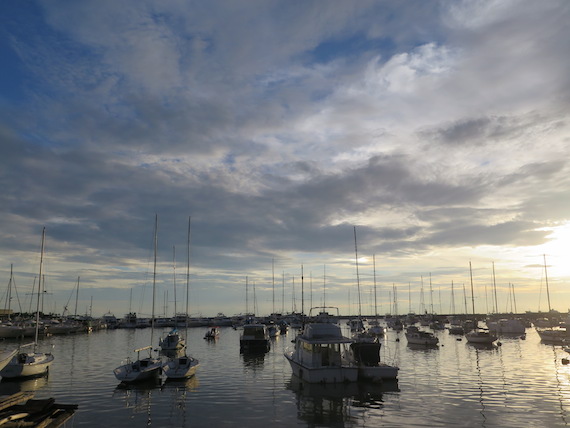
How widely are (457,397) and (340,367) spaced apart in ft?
30.4

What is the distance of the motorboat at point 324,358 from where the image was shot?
36.2 m

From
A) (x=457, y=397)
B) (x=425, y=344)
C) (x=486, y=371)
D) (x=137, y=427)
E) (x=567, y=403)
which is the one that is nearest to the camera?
(x=137, y=427)

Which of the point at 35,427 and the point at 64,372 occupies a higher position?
the point at 35,427

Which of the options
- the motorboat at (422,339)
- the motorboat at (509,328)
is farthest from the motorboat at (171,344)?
the motorboat at (509,328)

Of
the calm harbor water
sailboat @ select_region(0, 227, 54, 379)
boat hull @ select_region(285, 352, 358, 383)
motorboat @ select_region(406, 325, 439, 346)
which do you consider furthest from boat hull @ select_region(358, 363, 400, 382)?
motorboat @ select_region(406, 325, 439, 346)

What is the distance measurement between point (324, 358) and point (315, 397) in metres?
4.65

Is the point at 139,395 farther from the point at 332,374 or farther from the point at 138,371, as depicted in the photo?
the point at 332,374

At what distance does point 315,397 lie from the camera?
33.3 metres

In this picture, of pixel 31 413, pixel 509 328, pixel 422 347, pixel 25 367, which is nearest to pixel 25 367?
pixel 25 367

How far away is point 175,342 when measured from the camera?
241 ft

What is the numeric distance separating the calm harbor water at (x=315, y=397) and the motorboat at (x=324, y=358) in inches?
39.5

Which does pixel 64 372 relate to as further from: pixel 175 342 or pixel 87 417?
pixel 175 342

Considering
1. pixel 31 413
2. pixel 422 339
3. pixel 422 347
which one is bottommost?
pixel 422 347

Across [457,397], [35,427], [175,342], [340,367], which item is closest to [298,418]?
[340,367]
